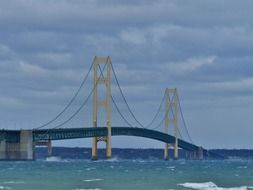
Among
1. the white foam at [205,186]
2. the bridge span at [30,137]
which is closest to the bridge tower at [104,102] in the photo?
the bridge span at [30,137]

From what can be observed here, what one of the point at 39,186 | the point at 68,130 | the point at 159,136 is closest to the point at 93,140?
the point at 68,130

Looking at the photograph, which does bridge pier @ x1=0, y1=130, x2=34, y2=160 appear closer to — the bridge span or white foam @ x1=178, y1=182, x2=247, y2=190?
the bridge span

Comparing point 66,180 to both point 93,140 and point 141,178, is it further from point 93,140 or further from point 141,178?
point 93,140

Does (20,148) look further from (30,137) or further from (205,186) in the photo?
(205,186)

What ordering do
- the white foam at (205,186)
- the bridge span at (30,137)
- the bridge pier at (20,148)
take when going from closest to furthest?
the white foam at (205,186)
the bridge pier at (20,148)
the bridge span at (30,137)

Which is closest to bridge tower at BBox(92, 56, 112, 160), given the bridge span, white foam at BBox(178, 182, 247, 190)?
the bridge span

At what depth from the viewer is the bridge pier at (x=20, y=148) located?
499 ft

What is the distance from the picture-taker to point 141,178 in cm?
8894

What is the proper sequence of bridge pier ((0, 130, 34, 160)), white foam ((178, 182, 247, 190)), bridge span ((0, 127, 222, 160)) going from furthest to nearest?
bridge span ((0, 127, 222, 160))
bridge pier ((0, 130, 34, 160))
white foam ((178, 182, 247, 190))

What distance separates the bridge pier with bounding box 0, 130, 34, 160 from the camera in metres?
152

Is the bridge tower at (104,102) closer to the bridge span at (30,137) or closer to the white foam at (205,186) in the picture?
the bridge span at (30,137)

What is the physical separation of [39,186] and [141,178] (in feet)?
52.4

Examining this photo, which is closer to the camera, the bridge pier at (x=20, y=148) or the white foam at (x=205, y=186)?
the white foam at (x=205, y=186)

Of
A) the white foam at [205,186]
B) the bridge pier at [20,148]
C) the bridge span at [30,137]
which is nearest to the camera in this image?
the white foam at [205,186]
